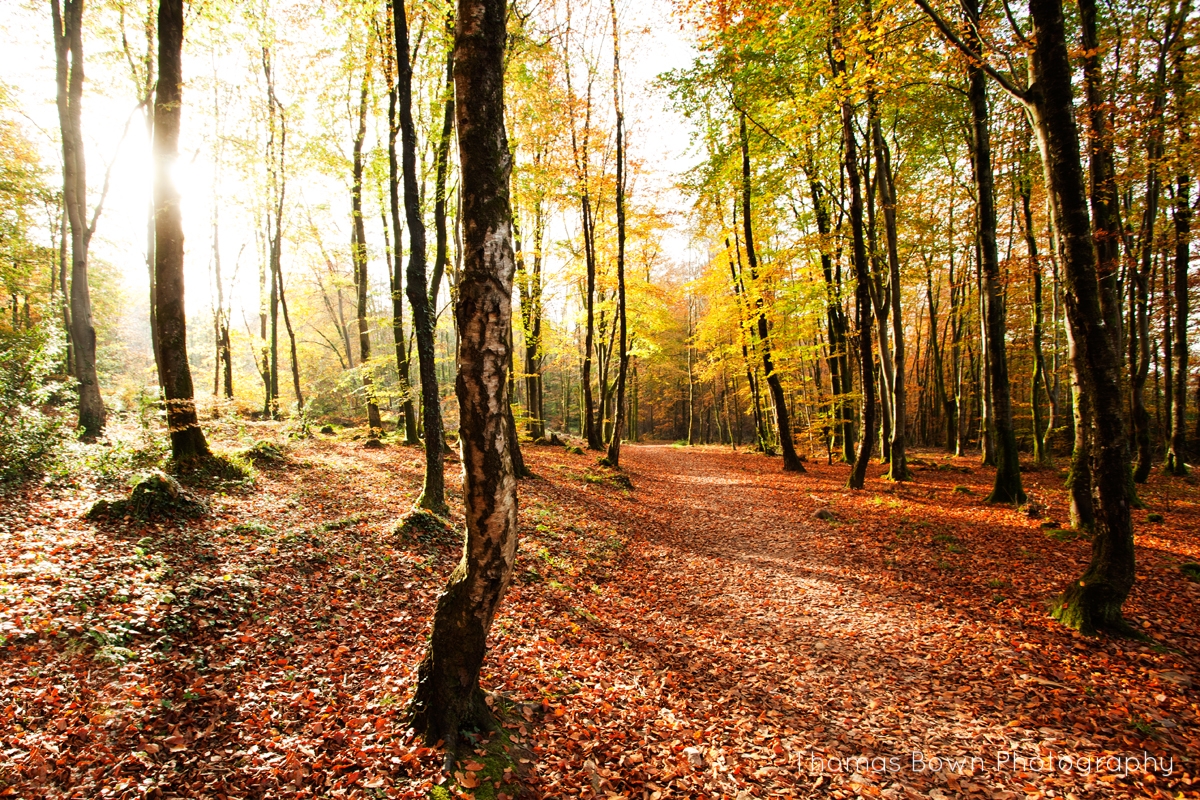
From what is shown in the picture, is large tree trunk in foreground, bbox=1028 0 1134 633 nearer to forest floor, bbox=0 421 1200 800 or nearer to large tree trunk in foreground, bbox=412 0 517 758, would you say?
forest floor, bbox=0 421 1200 800

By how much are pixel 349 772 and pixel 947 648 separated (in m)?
5.95

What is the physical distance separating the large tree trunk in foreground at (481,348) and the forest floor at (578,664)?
36.2 inches

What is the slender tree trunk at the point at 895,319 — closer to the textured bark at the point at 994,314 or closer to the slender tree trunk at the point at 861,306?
the slender tree trunk at the point at 861,306

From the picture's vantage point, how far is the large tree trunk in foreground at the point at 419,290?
24.4 feet

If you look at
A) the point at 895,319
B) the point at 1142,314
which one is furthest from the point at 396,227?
the point at 1142,314

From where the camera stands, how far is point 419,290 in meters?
7.84

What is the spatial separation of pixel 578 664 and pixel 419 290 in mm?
6201

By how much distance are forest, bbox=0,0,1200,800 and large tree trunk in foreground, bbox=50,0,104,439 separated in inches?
3.4

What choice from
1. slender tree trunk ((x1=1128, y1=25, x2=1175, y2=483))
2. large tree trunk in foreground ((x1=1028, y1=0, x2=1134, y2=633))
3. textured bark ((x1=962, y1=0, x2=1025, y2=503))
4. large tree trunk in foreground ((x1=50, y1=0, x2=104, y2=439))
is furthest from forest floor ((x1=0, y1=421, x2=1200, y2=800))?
slender tree trunk ((x1=1128, y1=25, x2=1175, y2=483))

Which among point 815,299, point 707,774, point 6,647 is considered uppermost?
point 815,299

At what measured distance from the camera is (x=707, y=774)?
3623mm

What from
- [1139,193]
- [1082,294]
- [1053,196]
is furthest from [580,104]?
[1139,193]

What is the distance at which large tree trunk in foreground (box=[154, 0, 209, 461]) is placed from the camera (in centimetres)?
767

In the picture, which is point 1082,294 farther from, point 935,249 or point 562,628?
point 935,249
